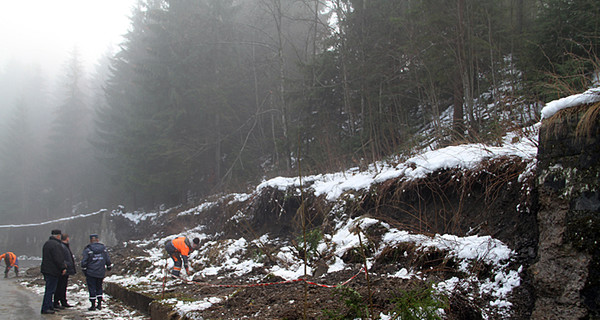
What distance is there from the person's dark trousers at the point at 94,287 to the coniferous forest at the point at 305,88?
4821 mm

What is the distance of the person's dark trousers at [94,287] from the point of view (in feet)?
22.7

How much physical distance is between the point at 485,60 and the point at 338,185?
20.1 ft

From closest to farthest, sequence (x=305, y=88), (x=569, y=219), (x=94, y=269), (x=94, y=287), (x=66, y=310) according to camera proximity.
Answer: (x=569, y=219) → (x=66, y=310) → (x=94, y=287) → (x=94, y=269) → (x=305, y=88)

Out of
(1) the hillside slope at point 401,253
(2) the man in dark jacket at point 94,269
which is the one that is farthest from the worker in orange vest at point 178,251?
(2) the man in dark jacket at point 94,269

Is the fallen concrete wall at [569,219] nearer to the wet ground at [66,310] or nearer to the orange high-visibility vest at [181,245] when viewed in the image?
the wet ground at [66,310]

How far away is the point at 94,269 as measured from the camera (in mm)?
7172

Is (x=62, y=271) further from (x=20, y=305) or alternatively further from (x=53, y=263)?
(x=20, y=305)

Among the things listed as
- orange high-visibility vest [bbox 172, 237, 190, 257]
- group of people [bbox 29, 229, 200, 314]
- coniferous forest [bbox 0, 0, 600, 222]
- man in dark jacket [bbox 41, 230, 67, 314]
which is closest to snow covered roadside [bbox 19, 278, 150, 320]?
group of people [bbox 29, 229, 200, 314]

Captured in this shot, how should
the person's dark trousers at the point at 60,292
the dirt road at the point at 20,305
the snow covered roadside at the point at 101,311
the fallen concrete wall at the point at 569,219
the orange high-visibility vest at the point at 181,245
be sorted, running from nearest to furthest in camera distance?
1. the fallen concrete wall at the point at 569,219
2. the snow covered roadside at the point at 101,311
3. the dirt road at the point at 20,305
4. the person's dark trousers at the point at 60,292
5. the orange high-visibility vest at the point at 181,245

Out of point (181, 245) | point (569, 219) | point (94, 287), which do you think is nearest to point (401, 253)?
point (569, 219)

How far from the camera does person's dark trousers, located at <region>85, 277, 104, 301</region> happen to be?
692cm

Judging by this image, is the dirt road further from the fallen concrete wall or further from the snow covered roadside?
the fallen concrete wall

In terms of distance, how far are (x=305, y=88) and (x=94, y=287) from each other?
10.1 metres

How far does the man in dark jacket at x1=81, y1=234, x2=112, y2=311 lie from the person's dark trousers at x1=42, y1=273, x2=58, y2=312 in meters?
0.52
